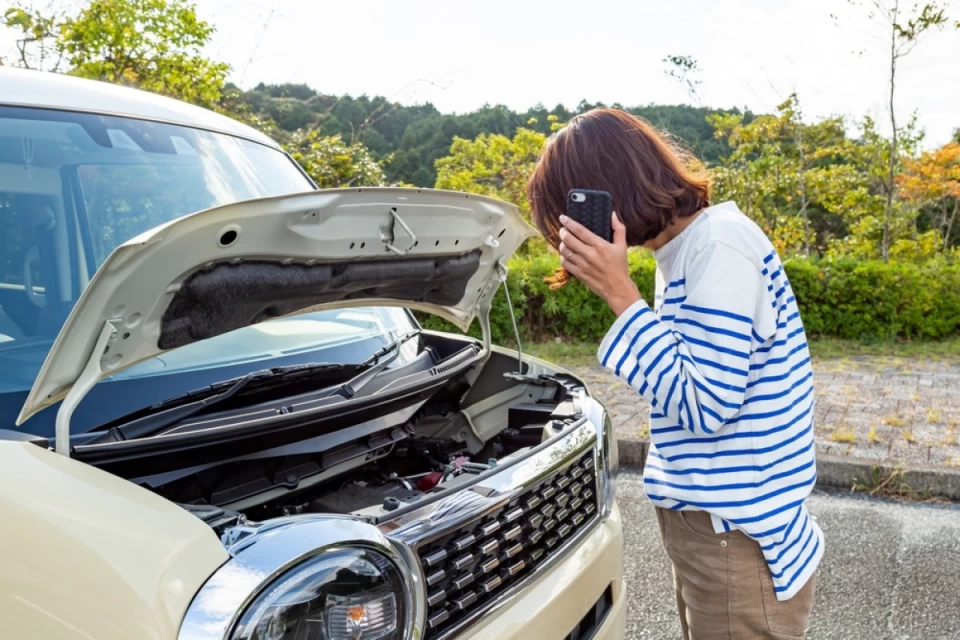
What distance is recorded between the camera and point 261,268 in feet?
5.26

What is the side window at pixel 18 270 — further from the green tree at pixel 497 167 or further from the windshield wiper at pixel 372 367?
the green tree at pixel 497 167

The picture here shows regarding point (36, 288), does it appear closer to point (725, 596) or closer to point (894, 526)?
point (725, 596)

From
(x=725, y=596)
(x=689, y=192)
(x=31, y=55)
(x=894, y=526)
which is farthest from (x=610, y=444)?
(x=31, y=55)

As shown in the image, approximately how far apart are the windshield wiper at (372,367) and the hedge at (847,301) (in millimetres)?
5701

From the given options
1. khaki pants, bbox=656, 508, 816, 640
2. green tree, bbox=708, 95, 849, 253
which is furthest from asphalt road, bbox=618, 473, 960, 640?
green tree, bbox=708, 95, 849, 253

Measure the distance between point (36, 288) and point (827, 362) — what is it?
701 centimetres

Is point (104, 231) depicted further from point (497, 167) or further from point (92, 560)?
point (497, 167)

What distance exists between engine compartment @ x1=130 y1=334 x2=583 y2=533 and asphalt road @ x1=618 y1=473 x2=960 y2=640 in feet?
3.59

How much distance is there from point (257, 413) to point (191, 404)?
0.50ft

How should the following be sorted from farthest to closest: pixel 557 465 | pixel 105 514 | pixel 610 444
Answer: pixel 610 444
pixel 557 465
pixel 105 514

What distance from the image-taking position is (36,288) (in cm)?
191

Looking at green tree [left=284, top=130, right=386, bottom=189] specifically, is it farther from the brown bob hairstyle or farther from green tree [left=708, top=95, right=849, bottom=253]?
the brown bob hairstyle

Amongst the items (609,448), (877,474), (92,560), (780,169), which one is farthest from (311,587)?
(780,169)

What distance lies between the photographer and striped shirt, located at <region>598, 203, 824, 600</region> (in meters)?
1.38
